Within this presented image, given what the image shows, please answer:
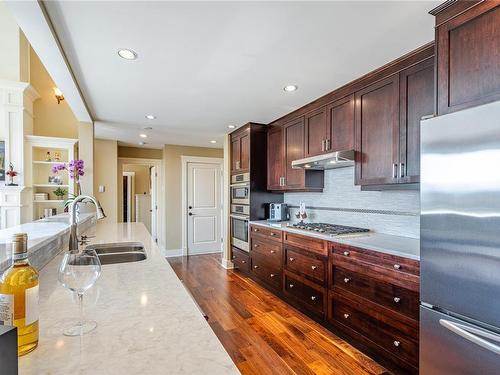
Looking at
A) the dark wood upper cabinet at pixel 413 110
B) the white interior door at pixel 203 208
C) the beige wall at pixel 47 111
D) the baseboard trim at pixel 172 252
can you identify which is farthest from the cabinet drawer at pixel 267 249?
the beige wall at pixel 47 111

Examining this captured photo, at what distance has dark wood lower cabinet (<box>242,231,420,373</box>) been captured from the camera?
1.78 metres

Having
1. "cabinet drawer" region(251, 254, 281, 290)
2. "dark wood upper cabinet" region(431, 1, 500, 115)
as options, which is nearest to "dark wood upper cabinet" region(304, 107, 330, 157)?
"dark wood upper cabinet" region(431, 1, 500, 115)

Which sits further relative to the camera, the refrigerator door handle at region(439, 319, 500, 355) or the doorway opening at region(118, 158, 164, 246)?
the doorway opening at region(118, 158, 164, 246)

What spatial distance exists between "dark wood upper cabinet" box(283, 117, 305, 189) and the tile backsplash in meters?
0.34

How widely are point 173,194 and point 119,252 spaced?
365 centimetres

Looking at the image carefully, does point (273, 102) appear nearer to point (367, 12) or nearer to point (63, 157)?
point (367, 12)

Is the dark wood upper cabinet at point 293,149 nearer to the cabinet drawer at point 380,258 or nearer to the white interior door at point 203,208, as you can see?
the cabinet drawer at point 380,258

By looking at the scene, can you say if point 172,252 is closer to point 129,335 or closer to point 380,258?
point 380,258

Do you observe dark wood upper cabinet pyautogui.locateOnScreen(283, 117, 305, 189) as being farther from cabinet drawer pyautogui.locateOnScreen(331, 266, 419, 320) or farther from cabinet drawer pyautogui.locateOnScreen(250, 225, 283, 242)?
cabinet drawer pyautogui.locateOnScreen(331, 266, 419, 320)

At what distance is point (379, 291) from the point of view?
1970 mm

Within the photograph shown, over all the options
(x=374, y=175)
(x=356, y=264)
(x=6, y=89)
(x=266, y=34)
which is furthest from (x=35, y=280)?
(x=6, y=89)

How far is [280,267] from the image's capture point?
319cm

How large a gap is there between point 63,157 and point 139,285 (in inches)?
181

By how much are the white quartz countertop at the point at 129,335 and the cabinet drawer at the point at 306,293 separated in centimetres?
181
